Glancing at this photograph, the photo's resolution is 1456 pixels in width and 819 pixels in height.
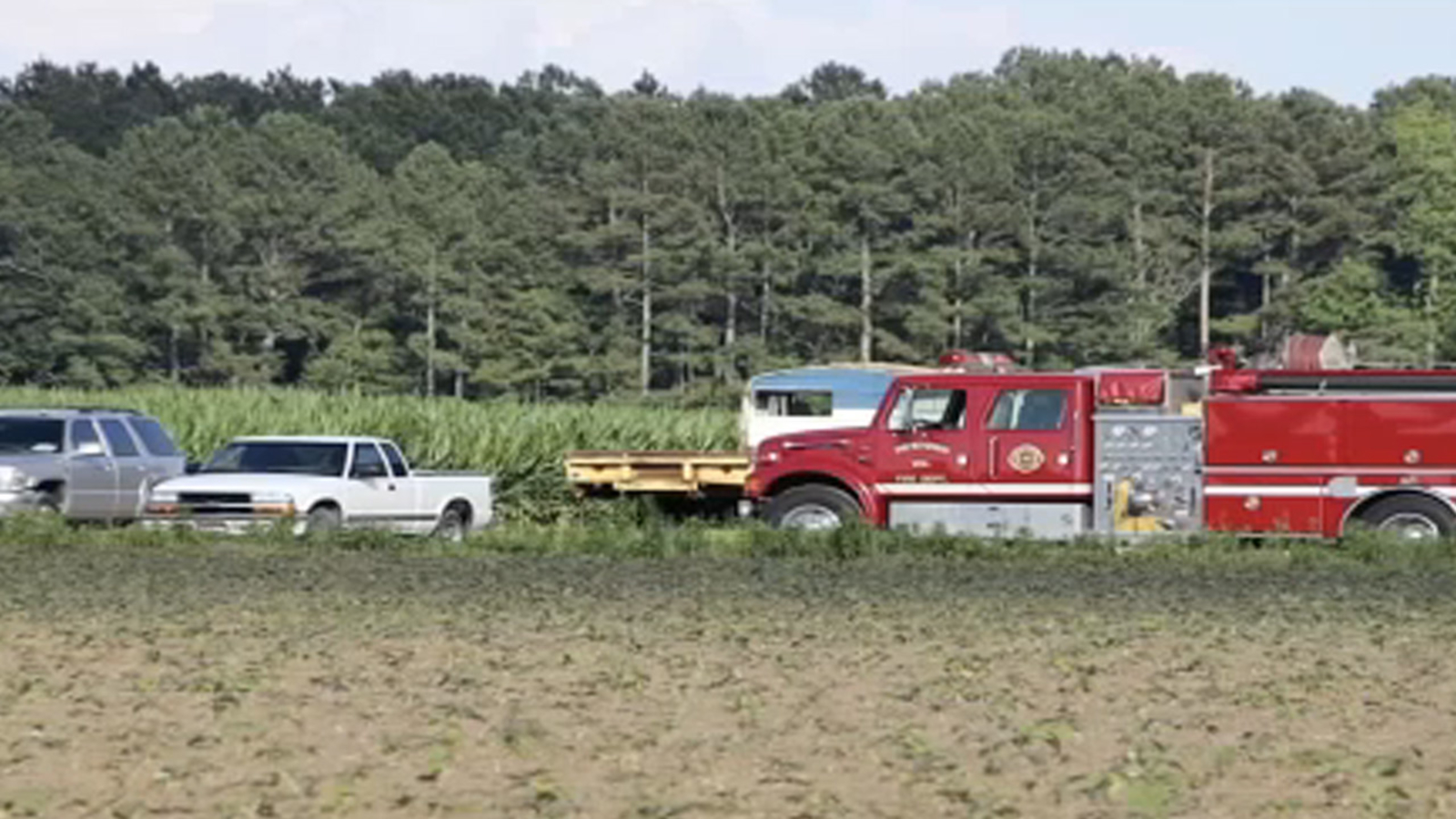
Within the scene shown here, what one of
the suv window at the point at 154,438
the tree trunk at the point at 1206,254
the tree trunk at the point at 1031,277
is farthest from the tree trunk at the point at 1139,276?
the suv window at the point at 154,438

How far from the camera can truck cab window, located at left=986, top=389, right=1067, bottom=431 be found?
31.3 metres

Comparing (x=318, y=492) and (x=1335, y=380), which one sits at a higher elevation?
(x=1335, y=380)

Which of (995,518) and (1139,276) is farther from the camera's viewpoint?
(1139,276)

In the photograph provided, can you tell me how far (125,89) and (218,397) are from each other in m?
139

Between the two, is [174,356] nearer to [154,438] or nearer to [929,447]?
[154,438]

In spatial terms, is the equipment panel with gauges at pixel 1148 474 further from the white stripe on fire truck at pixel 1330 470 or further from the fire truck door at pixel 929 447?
the fire truck door at pixel 929 447

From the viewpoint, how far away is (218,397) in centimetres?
5231

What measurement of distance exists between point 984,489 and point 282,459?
8236 mm

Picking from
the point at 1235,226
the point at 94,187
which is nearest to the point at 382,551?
the point at 1235,226

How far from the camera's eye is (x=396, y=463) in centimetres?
3356

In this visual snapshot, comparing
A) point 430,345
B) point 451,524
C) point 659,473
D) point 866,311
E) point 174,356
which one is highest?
point 866,311

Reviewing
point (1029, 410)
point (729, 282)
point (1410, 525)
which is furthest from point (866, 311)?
point (1410, 525)

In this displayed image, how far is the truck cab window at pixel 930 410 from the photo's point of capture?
31578 mm

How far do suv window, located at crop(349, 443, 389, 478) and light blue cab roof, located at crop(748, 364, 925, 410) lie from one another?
12242 mm
